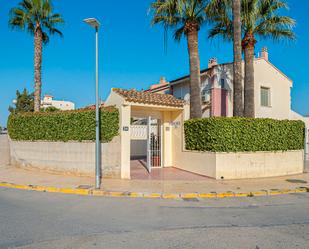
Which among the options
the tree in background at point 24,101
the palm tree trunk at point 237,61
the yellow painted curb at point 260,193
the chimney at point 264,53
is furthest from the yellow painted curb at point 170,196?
the tree in background at point 24,101

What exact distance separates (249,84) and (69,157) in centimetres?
1007

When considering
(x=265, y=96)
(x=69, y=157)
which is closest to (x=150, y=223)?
(x=69, y=157)

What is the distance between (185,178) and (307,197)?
451 cm

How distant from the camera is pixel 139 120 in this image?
57.4ft

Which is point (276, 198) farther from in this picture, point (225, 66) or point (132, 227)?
point (225, 66)

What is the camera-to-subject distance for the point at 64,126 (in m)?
11.1

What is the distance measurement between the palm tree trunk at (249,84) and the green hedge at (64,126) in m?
6.95

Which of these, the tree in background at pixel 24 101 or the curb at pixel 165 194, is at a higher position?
the tree in background at pixel 24 101

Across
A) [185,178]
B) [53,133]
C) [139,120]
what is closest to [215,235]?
[185,178]

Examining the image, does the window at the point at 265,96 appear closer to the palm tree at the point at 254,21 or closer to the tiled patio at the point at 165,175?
the palm tree at the point at 254,21

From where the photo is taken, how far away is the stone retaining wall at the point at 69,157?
1005 cm

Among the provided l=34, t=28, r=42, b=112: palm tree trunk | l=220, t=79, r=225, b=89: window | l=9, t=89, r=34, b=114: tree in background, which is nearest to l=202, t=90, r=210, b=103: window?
l=220, t=79, r=225, b=89: window

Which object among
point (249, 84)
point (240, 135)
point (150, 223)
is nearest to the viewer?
point (150, 223)

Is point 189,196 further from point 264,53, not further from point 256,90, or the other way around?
point 264,53
